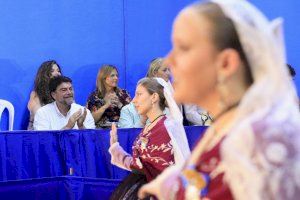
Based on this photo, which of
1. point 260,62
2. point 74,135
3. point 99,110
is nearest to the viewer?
point 260,62

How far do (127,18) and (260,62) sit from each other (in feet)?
18.6

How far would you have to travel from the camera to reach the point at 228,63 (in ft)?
3.43

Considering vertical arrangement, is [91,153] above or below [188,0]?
below

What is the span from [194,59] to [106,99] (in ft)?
14.8

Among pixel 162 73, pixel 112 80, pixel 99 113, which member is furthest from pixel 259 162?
pixel 112 80

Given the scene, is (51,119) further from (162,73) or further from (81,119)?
(162,73)

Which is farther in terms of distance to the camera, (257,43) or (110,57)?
(110,57)

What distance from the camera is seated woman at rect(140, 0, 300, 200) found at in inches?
39.6

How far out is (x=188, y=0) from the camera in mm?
6891

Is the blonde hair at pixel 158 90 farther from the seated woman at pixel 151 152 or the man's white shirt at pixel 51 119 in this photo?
the man's white shirt at pixel 51 119

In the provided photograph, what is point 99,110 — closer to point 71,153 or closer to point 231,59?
point 71,153

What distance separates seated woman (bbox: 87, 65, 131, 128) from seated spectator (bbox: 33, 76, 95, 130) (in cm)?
24

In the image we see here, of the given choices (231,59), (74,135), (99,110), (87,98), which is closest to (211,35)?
(231,59)

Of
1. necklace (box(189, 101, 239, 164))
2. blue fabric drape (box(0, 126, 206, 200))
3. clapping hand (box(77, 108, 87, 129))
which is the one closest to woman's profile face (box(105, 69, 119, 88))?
clapping hand (box(77, 108, 87, 129))
